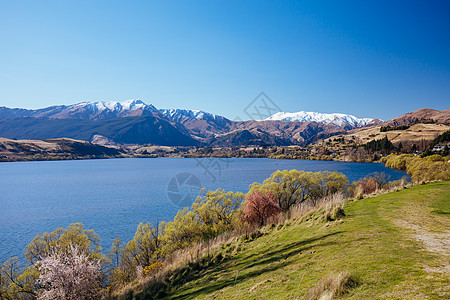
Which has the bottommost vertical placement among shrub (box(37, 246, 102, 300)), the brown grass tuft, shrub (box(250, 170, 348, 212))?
shrub (box(37, 246, 102, 300))

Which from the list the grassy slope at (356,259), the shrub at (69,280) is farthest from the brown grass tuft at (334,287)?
the shrub at (69,280)

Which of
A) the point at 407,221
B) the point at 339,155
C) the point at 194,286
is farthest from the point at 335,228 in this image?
the point at 339,155

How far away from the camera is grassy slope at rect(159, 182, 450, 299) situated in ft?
17.9

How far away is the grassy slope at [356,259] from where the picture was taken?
5.45 meters

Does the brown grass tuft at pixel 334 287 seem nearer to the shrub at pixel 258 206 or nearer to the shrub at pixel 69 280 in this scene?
Result: the shrub at pixel 69 280

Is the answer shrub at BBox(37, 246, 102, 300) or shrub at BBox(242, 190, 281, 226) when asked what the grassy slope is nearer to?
shrub at BBox(37, 246, 102, 300)

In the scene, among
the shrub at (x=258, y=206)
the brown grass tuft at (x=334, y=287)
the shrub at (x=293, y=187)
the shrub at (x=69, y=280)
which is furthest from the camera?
the shrub at (x=293, y=187)

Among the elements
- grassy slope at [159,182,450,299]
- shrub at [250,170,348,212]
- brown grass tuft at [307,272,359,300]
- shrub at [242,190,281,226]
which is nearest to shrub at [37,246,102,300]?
grassy slope at [159,182,450,299]

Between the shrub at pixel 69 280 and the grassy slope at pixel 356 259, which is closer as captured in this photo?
the grassy slope at pixel 356 259

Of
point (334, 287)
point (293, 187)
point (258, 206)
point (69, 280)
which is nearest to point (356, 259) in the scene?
point (334, 287)

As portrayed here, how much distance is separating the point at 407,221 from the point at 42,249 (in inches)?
1395

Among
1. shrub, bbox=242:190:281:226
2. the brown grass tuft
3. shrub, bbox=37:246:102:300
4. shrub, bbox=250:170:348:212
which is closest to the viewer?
the brown grass tuft

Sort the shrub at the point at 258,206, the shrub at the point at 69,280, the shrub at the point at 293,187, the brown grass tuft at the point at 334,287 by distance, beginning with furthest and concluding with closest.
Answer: the shrub at the point at 293,187, the shrub at the point at 258,206, the shrub at the point at 69,280, the brown grass tuft at the point at 334,287

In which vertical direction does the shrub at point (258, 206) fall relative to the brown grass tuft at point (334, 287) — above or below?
below
